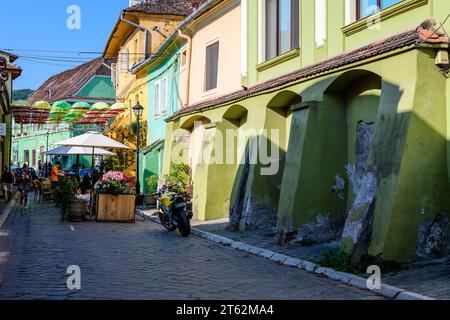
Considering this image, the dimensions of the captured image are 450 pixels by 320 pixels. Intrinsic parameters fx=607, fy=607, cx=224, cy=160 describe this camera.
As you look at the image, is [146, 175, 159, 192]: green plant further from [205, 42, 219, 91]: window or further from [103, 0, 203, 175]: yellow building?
[205, 42, 219, 91]: window

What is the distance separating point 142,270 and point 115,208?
8527 mm

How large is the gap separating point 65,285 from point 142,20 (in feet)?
74.8

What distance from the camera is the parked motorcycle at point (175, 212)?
1445 centimetres

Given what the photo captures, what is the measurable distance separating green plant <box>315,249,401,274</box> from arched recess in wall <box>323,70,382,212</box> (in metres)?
2.05

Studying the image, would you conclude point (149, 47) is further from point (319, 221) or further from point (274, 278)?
point (274, 278)

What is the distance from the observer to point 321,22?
1256cm

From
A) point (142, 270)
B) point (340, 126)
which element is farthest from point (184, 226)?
point (142, 270)

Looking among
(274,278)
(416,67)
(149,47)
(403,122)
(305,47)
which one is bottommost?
(274,278)

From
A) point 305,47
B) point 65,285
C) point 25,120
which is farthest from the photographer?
point 25,120

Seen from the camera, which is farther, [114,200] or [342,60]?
[114,200]

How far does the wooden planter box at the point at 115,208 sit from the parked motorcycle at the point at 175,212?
2244 millimetres

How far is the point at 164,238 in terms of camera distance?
14047mm

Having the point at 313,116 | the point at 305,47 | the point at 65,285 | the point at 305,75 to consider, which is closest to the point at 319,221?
the point at 313,116

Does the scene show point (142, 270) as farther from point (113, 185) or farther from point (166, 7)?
point (166, 7)
